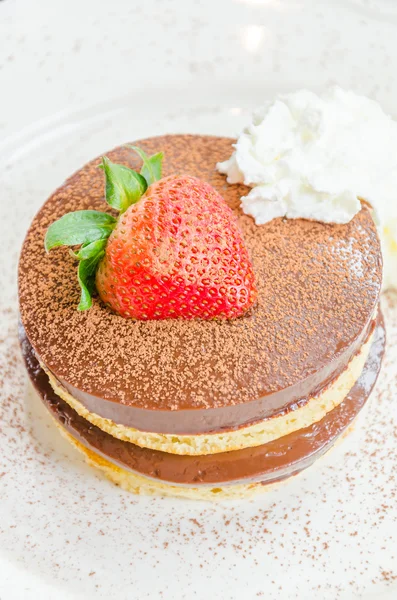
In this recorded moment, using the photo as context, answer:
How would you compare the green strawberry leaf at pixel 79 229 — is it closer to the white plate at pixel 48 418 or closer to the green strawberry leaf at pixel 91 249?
the green strawberry leaf at pixel 91 249

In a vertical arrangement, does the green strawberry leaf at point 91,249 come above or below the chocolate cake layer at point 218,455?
above

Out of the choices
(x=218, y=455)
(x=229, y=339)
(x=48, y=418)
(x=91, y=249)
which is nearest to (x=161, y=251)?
(x=91, y=249)

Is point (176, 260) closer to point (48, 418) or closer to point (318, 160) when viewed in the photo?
point (318, 160)

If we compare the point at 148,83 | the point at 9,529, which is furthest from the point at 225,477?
the point at 148,83

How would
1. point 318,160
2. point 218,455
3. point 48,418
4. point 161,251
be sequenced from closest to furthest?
point 161,251 < point 218,455 < point 318,160 < point 48,418

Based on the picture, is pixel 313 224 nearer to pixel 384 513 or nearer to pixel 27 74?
pixel 384 513

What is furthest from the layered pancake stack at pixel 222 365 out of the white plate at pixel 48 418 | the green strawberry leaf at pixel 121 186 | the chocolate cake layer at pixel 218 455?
the green strawberry leaf at pixel 121 186

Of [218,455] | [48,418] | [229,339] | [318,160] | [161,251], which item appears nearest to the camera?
[161,251]
